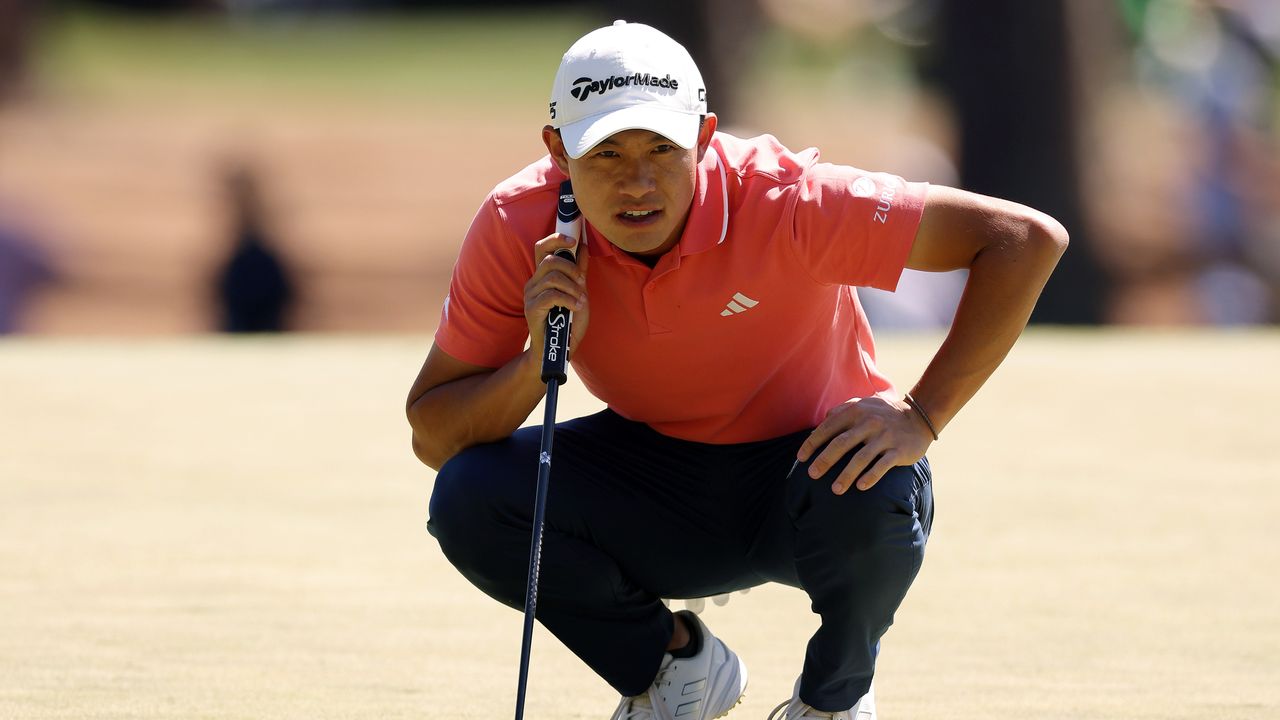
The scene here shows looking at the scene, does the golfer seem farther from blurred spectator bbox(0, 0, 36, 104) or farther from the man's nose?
blurred spectator bbox(0, 0, 36, 104)

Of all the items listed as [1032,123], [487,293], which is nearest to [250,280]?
[1032,123]

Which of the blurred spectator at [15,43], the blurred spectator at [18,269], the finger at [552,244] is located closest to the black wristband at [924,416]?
the finger at [552,244]

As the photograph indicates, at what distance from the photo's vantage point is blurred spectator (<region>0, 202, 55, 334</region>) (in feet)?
53.6

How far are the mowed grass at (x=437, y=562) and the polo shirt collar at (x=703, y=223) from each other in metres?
0.46

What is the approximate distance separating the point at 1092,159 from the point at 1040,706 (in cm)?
1386

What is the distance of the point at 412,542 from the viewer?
5.41m

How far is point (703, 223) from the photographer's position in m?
3.66

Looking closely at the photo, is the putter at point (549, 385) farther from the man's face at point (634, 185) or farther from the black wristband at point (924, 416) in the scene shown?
the black wristband at point (924, 416)

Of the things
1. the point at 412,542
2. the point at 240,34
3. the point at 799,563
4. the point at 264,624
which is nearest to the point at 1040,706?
the point at 799,563

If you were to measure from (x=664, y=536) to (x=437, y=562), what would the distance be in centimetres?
149

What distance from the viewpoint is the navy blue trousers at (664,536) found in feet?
11.4

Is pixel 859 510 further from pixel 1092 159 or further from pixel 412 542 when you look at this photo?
pixel 1092 159

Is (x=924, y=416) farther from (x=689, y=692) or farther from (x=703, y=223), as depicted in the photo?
(x=689, y=692)

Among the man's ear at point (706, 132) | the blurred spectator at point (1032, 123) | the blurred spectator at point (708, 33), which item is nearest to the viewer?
the man's ear at point (706, 132)
